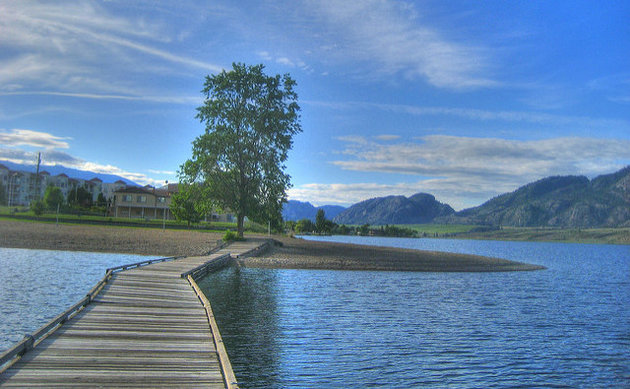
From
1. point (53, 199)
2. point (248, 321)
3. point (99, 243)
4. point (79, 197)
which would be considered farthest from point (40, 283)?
point (79, 197)

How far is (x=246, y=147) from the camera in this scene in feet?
205

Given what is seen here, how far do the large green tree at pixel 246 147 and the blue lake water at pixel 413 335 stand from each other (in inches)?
1129

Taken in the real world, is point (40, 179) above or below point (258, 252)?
above

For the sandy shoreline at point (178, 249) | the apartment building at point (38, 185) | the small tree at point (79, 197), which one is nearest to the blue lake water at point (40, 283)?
the sandy shoreline at point (178, 249)

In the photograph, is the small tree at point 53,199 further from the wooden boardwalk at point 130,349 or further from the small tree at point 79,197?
the wooden boardwalk at point 130,349

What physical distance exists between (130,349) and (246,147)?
5177cm

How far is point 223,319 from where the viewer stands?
67.8ft

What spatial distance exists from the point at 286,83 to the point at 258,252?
78.0 ft

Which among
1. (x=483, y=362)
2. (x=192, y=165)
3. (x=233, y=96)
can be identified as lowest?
(x=483, y=362)

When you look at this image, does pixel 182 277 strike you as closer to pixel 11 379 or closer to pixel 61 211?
pixel 11 379

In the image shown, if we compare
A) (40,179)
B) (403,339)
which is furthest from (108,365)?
(40,179)

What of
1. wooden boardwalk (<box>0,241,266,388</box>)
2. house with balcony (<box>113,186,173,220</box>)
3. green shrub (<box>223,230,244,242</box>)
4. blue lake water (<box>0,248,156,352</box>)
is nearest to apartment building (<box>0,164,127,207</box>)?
house with balcony (<box>113,186,173,220</box>)

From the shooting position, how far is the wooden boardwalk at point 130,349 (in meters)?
9.66

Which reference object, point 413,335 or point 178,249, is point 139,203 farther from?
point 413,335
